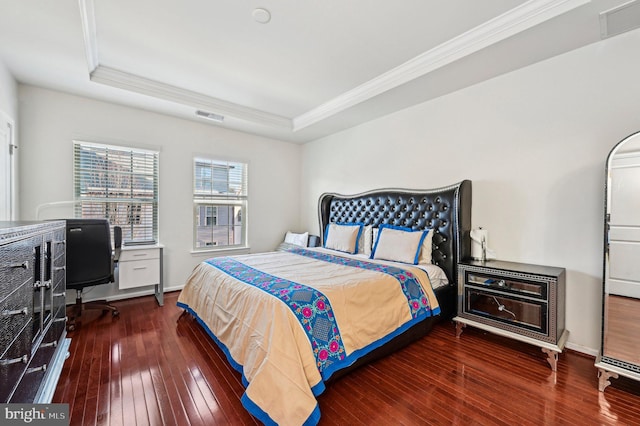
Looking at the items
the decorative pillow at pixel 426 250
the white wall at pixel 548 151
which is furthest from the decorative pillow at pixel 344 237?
the white wall at pixel 548 151

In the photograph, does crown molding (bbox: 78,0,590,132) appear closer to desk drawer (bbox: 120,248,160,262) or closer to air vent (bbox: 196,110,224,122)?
air vent (bbox: 196,110,224,122)

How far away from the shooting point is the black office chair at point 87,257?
9.27 feet

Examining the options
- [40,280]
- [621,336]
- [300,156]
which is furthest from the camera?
[300,156]

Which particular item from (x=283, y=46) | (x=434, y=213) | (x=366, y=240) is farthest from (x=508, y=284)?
(x=283, y=46)

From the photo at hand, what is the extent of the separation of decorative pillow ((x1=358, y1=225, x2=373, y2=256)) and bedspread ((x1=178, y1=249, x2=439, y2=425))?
0.82 metres

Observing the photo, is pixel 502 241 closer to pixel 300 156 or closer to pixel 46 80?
pixel 300 156

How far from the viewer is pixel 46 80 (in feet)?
9.85

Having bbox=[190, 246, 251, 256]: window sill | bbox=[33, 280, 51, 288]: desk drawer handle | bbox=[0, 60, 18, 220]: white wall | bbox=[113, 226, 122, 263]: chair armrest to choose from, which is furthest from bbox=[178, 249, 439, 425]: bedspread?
bbox=[0, 60, 18, 220]: white wall

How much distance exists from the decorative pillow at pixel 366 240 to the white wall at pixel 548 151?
0.97m

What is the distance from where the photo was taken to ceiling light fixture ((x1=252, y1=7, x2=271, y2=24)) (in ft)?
7.02

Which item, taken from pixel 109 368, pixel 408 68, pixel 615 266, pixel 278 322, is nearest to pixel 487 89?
pixel 408 68

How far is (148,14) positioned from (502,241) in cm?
388

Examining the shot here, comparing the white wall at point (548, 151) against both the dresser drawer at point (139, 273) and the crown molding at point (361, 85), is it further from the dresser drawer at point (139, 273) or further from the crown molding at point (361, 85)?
the dresser drawer at point (139, 273)

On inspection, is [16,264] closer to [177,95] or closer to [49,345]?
[49,345]
